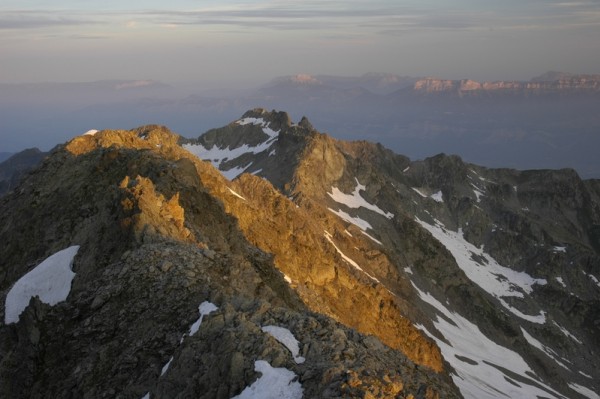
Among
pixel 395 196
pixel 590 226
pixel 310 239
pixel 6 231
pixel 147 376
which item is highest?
pixel 147 376

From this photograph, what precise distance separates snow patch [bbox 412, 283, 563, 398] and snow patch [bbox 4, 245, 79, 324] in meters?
45.2

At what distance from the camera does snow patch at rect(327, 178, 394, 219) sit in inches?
4441

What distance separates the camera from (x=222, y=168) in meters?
140

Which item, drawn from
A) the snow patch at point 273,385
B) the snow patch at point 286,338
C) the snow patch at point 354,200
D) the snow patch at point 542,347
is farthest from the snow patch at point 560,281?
the snow patch at point 273,385

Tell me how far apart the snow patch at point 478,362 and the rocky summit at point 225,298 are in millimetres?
378

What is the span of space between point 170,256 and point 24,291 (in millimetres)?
8060

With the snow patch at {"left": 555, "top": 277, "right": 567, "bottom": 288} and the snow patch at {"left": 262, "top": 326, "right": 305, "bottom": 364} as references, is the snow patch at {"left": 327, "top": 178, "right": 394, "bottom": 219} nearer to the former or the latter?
the snow patch at {"left": 555, "top": 277, "right": 567, "bottom": 288}

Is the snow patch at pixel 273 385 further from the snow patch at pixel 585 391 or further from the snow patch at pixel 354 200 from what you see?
the snow patch at pixel 354 200

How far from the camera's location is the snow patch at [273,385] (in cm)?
1303

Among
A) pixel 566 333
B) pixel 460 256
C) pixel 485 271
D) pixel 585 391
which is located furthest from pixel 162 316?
pixel 485 271

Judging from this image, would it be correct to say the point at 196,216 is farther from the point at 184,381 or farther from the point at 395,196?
the point at 395,196

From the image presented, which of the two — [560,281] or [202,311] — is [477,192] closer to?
[560,281]

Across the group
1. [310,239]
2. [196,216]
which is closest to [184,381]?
[196,216]

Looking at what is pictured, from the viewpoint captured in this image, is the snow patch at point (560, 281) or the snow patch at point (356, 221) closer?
the snow patch at point (356, 221)
